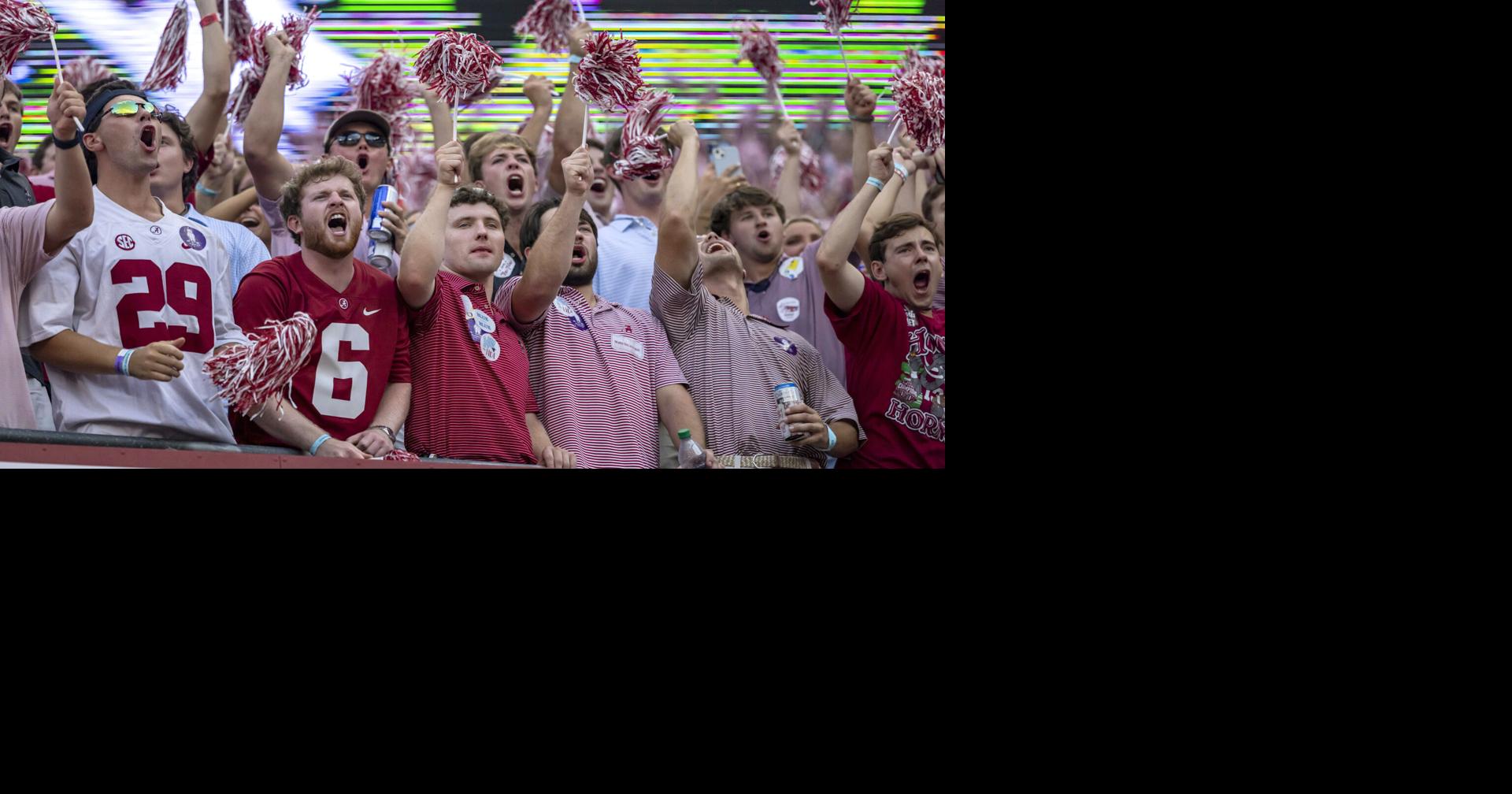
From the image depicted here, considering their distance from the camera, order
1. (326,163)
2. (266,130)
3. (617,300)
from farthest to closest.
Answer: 1. (617,300)
2. (266,130)
3. (326,163)

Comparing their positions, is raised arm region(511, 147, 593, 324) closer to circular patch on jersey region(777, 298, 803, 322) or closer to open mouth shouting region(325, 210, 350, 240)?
open mouth shouting region(325, 210, 350, 240)

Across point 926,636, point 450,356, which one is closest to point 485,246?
point 450,356

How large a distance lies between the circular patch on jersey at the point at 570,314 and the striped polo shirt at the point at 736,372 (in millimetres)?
169

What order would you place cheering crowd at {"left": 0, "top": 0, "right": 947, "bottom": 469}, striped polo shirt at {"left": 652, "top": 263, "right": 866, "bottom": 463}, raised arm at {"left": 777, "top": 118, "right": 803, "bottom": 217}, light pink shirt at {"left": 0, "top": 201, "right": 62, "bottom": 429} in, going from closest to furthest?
1. light pink shirt at {"left": 0, "top": 201, "right": 62, "bottom": 429}
2. cheering crowd at {"left": 0, "top": 0, "right": 947, "bottom": 469}
3. striped polo shirt at {"left": 652, "top": 263, "right": 866, "bottom": 463}
4. raised arm at {"left": 777, "top": 118, "right": 803, "bottom": 217}

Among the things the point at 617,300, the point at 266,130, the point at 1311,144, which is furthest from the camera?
the point at 617,300

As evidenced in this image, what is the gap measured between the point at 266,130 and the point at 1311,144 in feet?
6.56

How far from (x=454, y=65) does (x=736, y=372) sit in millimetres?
846

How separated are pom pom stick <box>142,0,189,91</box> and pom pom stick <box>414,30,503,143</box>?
46 cm

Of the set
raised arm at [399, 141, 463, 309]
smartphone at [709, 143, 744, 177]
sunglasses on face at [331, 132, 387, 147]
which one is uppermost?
smartphone at [709, 143, 744, 177]

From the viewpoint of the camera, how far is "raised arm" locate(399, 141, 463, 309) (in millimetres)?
2766

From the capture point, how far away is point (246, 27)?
10.0 feet

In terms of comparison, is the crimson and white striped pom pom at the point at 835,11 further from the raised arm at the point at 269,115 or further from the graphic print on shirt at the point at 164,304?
the graphic print on shirt at the point at 164,304

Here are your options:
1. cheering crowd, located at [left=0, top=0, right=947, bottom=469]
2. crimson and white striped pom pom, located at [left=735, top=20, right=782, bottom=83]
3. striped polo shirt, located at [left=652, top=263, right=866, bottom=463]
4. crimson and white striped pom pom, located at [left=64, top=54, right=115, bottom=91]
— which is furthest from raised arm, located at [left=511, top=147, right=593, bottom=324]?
crimson and white striped pom pom, located at [left=64, top=54, right=115, bottom=91]

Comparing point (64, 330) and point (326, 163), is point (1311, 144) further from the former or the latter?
point (64, 330)
